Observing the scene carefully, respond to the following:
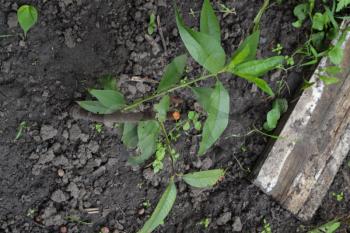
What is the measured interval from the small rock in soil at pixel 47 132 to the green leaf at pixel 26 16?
395mm

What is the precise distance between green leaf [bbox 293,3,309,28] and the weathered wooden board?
0.70ft

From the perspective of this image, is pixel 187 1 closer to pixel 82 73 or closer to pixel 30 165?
pixel 82 73

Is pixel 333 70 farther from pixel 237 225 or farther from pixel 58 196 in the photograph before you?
pixel 58 196

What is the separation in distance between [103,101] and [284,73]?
3.44 ft

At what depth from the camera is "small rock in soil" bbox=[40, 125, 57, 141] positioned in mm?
1995

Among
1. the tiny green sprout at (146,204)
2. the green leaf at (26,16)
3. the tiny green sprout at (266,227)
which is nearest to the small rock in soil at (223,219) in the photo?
the tiny green sprout at (266,227)

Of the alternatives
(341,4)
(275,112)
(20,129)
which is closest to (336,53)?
(341,4)

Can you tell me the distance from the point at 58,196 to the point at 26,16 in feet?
2.46

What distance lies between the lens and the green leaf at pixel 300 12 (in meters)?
2.26

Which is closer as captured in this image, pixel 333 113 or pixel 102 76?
pixel 102 76

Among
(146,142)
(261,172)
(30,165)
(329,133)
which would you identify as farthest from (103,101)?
(329,133)

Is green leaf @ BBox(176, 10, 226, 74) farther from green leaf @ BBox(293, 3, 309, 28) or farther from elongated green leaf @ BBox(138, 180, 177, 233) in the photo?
green leaf @ BBox(293, 3, 309, 28)

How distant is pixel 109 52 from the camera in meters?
2.06

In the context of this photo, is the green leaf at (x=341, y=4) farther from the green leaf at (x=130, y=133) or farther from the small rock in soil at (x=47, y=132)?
the small rock in soil at (x=47, y=132)
